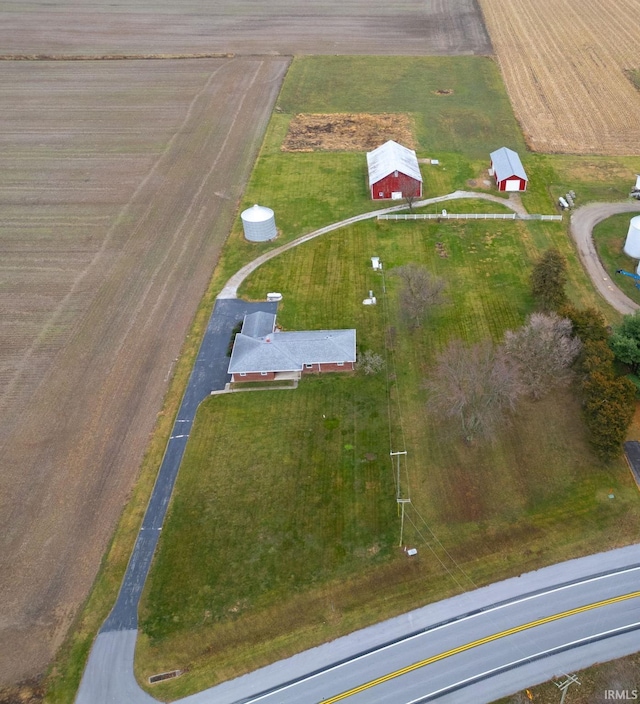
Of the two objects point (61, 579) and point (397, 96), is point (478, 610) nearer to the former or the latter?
point (61, 579)

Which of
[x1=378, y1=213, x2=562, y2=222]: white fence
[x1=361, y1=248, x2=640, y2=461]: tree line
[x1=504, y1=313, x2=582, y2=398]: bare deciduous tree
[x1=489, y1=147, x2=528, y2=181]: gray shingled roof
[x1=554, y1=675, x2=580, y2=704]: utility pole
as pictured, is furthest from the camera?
[x1=489, y1=147, x2=528, y2=181]: gray shingled roof

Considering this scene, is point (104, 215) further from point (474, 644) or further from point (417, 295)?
A: point (474, 644)

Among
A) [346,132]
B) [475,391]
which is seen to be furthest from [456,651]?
[346,132]

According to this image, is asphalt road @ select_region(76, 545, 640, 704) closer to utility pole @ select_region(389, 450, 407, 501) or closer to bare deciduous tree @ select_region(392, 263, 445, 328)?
utility pole @ select_region(389, 450, 407, 501)

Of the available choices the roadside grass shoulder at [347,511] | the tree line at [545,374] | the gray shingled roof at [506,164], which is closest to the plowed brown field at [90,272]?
the roadside grass shoulder at [347,511]

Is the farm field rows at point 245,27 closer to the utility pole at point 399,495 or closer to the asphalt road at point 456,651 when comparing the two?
the utility pole at point 399,495

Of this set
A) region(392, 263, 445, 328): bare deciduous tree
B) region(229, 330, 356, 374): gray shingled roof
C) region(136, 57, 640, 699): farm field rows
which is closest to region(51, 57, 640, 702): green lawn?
region(136, 57, 640, 699): farm field rows
